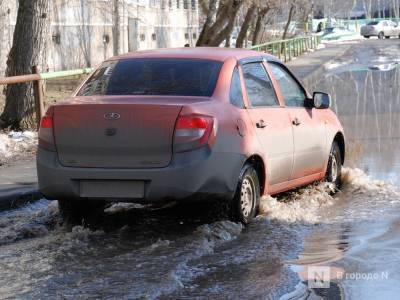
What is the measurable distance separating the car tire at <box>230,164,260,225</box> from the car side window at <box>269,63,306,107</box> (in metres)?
1.24

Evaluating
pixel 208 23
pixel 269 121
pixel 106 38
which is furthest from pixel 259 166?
pixel 106 38

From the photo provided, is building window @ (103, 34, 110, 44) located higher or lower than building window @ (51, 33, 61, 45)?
lower

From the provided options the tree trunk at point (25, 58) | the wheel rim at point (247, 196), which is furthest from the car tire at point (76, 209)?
the tree trunk at point (25, 58)

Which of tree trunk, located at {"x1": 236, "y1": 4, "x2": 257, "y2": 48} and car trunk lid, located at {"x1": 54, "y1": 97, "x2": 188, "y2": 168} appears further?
tree trunk, located at {"x1": 236, "y1": 4, "x2": 257, "y2": 48}

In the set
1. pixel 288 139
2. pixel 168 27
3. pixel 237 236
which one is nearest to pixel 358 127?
pixel 288 139

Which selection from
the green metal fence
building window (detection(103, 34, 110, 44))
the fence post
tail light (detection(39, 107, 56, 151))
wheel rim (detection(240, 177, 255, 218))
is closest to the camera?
tail light (detection(39, 107, 56, 151))

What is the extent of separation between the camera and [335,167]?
9.03 meters

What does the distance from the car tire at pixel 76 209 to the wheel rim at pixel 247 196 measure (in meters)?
1.25

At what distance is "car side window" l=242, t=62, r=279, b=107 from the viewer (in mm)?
A: 7312

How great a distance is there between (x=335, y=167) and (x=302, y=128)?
50.8 inches

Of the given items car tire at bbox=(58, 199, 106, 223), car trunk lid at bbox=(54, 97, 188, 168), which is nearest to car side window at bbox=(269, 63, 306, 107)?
car trunk lid at bbox=(54, 97, 188, 168)

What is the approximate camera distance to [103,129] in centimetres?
639

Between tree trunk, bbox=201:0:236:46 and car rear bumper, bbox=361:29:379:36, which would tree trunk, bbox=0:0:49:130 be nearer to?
tree trunk, bbox=201:0:236:46

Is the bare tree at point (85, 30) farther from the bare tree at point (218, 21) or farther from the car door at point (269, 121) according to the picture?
the car door at point (269, 121)
